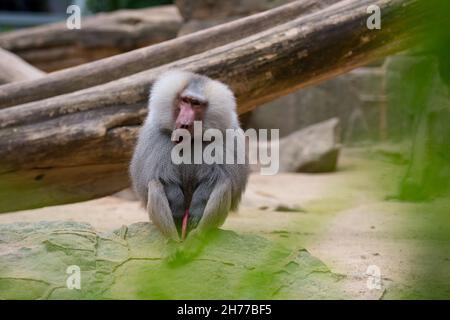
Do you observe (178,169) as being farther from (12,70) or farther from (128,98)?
(12,70)

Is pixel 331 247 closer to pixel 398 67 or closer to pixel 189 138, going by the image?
pixel 189 138

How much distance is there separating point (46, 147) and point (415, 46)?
4.02 meters

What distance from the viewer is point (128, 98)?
457 cm

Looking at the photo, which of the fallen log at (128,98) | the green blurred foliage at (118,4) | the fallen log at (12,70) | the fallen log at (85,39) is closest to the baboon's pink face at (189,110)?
the fallen log at (128,98)

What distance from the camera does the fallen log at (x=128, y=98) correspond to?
448cm

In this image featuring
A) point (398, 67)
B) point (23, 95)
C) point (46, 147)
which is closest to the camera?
point (398, 67)

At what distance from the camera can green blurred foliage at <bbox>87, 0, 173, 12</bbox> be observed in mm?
14406

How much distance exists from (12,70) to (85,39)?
4552 mm

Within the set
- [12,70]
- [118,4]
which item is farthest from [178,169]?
[118,4]

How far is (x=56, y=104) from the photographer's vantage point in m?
4.61

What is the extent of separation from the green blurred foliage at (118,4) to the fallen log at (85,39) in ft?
9.40

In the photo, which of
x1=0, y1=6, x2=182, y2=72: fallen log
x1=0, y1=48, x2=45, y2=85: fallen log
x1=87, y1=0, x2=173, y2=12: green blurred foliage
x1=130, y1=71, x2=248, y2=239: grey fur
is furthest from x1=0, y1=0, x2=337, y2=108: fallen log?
x1=87, y1=0, x2=173, y2=12: green blurred foliage

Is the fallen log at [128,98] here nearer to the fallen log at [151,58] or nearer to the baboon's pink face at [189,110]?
the fallen log at [151,58]

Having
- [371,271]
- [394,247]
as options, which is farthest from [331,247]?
[371,271]
